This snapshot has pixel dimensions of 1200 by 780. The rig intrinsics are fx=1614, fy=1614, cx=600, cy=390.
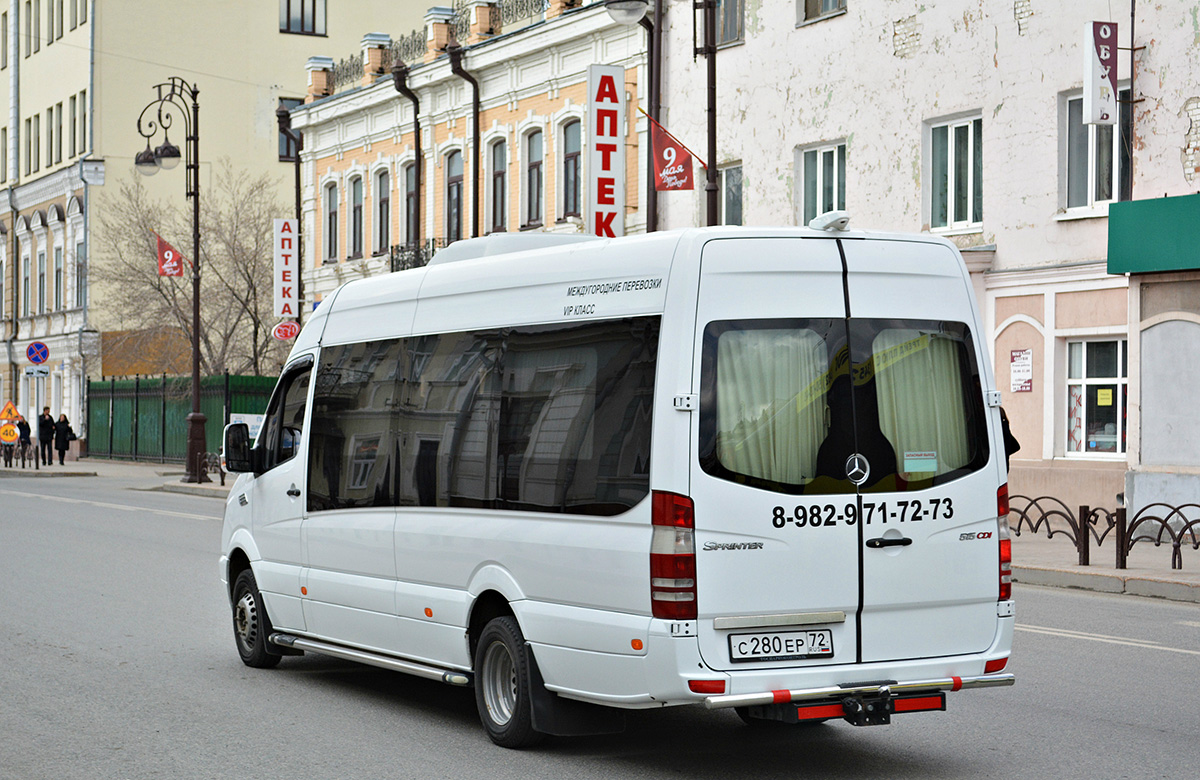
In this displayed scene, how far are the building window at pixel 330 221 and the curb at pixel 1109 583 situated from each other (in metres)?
28.6

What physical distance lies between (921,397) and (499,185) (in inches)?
1125

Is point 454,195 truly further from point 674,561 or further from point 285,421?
point 674,561

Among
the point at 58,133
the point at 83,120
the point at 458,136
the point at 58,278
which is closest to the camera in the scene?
the point at 458,136

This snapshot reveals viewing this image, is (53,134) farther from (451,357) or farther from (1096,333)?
(451,357)

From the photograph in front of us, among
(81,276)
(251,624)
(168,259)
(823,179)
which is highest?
(81,276)

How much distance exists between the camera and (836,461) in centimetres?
711

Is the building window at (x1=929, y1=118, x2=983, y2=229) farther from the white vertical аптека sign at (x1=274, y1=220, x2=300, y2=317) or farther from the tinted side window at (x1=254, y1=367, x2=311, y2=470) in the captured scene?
the white vertical аптека sign at (x1=274, y1=220, x2=300, y2=317)

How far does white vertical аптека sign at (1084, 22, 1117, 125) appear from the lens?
20.0 metres

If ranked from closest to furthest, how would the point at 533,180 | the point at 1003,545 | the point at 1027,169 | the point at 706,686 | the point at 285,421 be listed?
1. the point at 706,686
2. the point at 1003,545
3. the point at 285,421
4. the point at 1027,169
5. the point at 533,180

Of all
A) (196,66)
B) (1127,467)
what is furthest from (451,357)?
(196,66)

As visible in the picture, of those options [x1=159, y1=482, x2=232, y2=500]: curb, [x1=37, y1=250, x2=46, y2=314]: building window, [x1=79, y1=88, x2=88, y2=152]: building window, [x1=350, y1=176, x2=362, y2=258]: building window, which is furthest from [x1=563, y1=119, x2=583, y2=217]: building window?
[x1=37, y1=250, x2=46, y2=314]: building window

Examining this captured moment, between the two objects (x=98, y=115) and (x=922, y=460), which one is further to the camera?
(x=98, y=115)

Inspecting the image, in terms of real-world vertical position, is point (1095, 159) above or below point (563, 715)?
above

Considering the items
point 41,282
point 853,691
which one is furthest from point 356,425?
point 41,282
